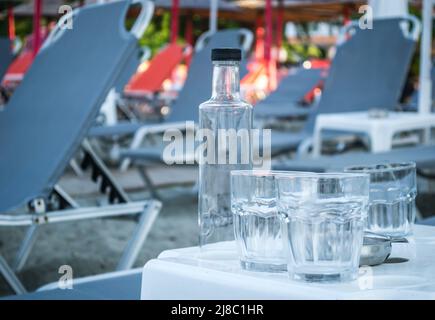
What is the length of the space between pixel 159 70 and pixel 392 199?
949 cm

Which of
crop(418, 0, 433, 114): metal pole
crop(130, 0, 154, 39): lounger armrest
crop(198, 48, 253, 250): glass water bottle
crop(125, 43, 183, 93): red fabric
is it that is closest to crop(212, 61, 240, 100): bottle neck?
crop(198, 48, 253, 250): glass water bottle

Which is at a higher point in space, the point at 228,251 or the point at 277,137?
the point at 228,251

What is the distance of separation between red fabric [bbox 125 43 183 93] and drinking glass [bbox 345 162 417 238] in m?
8.91

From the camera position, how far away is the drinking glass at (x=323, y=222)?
38.8 inches

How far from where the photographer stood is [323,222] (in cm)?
100

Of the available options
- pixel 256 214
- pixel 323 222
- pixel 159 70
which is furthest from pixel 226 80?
pixel 159 70

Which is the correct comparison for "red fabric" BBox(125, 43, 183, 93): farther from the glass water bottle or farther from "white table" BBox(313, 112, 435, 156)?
the glass water bottle

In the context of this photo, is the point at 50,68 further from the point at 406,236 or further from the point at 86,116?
the point at 406,236

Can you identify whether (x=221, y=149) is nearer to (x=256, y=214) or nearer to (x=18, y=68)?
(x=256, y=214)

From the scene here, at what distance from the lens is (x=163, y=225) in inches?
172

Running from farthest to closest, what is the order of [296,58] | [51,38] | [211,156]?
[296,58], [51,38], [211,156]

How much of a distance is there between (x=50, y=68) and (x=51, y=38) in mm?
242

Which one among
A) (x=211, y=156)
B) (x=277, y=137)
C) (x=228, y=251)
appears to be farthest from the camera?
(x=277, y=137)

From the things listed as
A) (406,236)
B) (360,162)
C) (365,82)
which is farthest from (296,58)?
(406,236)
